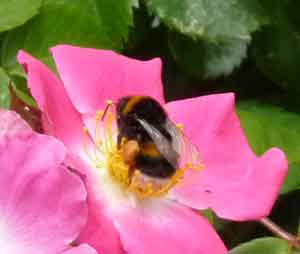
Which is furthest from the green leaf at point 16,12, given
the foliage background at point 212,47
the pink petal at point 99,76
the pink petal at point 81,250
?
the pink petal at point 81,250

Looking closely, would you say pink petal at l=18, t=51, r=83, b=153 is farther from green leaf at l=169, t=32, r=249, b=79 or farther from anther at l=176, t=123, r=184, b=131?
green leaf at l=169, t=32, r=249, b=79

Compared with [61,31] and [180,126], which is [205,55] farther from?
[180,126]

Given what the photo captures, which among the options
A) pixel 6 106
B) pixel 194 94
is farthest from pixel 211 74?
pixel 6 106

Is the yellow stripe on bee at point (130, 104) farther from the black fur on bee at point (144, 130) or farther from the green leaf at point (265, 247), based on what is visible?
the green leaf at point (265, 247)

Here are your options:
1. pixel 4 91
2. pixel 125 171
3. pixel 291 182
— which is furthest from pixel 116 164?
pixel 291 182

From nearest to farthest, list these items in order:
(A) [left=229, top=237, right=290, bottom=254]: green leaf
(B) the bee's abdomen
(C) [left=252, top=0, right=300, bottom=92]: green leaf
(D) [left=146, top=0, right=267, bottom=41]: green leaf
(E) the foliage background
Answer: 1. (B) the bee's abdomen
2. (A) [left=229, top=237, right=290, bottom=254]: green leaf
3. (E) the foliage background
4. (D) [left=146, top=0, right=267, bottom=41]: green leaf
5. (C) [left=252, top=0, right=300, bottom=92]: green leaf

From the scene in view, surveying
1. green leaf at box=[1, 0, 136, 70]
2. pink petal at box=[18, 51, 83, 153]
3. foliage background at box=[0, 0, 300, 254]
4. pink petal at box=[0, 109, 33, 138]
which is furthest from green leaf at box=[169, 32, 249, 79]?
pink petal at box=[0, 109, 33, 138]
